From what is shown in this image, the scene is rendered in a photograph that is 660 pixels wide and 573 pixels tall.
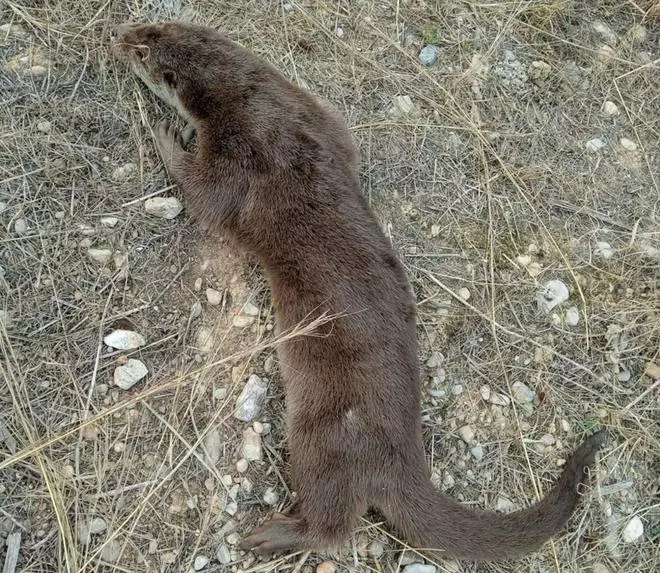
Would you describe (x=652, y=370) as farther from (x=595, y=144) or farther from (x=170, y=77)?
(x=170, y=77)

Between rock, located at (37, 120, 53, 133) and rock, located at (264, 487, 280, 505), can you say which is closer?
rock, located at (264, 487, 280, 505)

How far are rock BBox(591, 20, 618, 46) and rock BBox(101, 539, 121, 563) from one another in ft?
10.9

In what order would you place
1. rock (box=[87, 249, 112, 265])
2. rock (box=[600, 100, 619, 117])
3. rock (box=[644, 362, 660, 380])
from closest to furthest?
rock (box=[87, 249, 112, 265]), rock (box=[644, 362, 660, 380]), rock (box=[600, 100, 619, 117])

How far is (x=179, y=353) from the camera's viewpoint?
2430mm

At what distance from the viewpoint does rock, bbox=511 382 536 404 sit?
2.60m

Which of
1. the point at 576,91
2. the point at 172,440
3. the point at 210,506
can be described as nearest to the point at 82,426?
the point at 172,440

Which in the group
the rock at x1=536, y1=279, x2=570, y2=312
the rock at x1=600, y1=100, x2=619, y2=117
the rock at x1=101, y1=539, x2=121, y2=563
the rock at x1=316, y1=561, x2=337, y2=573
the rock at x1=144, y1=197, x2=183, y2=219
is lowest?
the rock at x1=316, y1=561, x2=337, y2=573

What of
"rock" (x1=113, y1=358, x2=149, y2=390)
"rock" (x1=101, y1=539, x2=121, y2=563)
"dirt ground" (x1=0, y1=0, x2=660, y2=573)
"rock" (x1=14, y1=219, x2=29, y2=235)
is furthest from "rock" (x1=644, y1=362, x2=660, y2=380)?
"rock" (x1=14, y1=219, x2=29, y2=235)

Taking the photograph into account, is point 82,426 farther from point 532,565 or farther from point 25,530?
point 532,565

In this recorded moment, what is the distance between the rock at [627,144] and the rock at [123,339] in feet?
8.17

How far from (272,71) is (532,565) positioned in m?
2.25

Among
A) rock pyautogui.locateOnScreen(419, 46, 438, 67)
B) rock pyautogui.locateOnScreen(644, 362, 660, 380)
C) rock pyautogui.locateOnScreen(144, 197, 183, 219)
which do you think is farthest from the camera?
rock pyautogui.locateOnScreen(419, 46, 438, 67)

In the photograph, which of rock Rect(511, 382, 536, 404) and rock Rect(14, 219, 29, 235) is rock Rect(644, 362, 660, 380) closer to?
rock Rect(511, 382, 536, 404)

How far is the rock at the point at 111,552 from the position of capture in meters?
2.14
